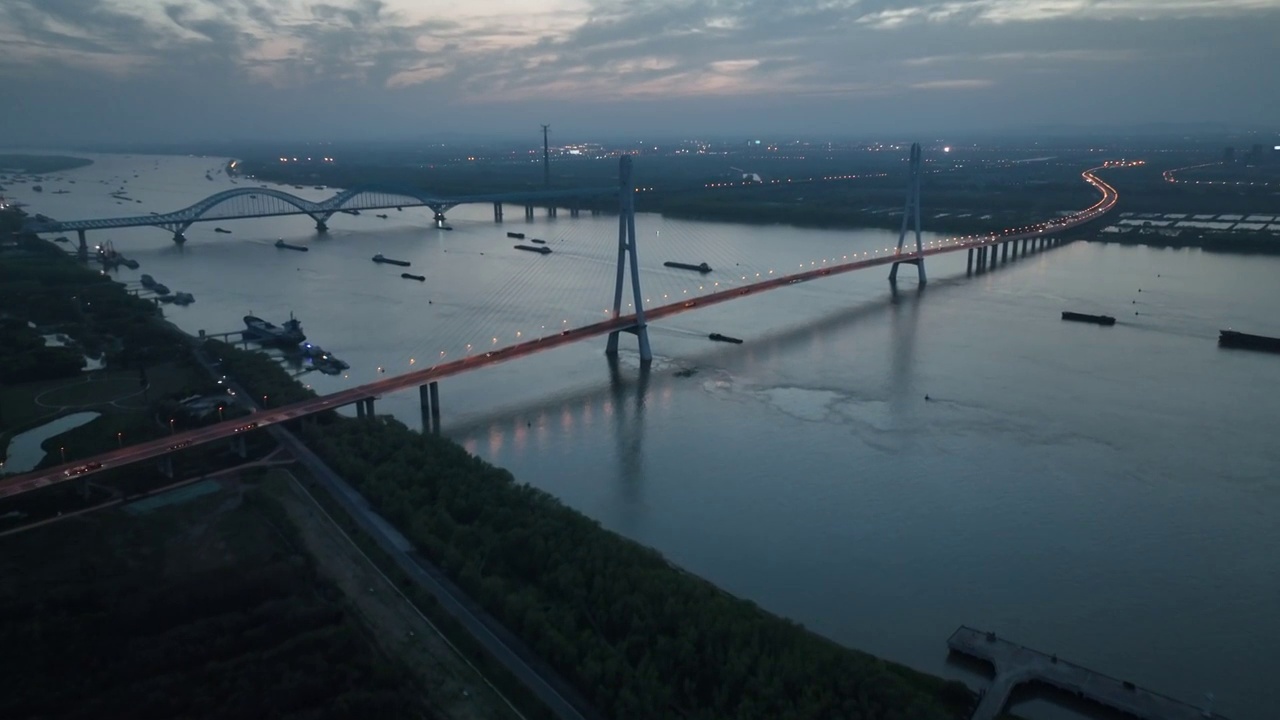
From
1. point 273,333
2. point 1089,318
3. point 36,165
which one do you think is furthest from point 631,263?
point 36,165

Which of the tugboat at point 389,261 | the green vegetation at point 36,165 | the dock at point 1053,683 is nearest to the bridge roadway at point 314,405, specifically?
the dock at point 1053,683

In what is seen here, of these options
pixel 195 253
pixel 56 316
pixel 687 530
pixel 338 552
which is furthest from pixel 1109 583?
pixel 195 253

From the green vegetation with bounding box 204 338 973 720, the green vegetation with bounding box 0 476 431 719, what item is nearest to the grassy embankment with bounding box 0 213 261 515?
the green vegetation with bounding box 0 476 431 719

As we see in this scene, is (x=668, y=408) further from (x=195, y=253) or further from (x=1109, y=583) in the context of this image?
(x=195, y=253)

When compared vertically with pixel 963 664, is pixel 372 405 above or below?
above

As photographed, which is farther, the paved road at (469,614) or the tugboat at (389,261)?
the tugboat at (389,261)

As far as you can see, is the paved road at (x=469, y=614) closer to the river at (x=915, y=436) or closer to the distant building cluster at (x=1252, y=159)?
the river at (x=915, y=436)

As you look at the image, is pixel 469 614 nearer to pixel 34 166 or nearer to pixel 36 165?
pixel 34 166
